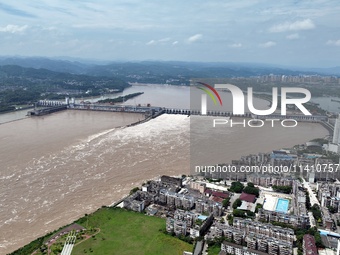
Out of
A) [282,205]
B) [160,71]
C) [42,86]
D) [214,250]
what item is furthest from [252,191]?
[160,71]

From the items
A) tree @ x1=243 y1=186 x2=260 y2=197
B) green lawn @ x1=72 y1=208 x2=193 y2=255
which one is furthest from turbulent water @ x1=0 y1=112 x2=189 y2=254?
tree @ x1=243 y1=186 x2=260 y2=197

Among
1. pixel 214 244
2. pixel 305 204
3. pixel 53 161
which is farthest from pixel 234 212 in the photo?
pixel 53 161

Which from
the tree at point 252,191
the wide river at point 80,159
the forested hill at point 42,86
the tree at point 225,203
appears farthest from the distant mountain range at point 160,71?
the tree at point 225,203

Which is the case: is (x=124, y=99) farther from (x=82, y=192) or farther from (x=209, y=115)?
(x=82, y=192)

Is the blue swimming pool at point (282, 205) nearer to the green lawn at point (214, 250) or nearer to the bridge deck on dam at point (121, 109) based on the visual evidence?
the green lawn at point (214, 250)

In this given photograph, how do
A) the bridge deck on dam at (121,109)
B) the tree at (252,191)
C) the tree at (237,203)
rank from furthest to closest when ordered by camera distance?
the bridge deck on dam at (121,109) < the tree at (252,191) < the tree at (237,203)

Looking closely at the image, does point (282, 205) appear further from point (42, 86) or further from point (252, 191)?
point (42, 86)

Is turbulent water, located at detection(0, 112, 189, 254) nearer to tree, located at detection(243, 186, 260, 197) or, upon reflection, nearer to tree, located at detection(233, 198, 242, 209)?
tree, located at detection(243, 186, 260, 197)
